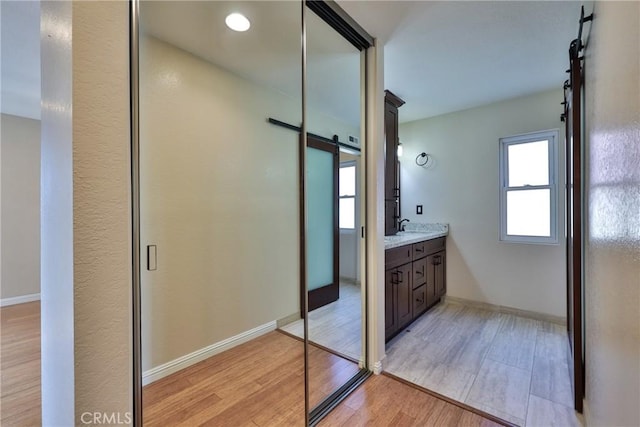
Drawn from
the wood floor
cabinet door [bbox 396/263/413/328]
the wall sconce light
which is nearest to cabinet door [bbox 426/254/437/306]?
cabinet door [bbox 396/263/413/328]

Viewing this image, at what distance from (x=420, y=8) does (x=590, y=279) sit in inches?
74.2

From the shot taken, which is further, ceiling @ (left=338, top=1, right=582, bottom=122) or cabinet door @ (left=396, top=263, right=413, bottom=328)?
cabinet door @ (left=396, top=263, right=413, bottom=328)

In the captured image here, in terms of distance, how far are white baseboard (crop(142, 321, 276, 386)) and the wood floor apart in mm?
37

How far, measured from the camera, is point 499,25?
1.89 meters

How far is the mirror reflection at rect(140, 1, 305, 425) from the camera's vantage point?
62.1 inches

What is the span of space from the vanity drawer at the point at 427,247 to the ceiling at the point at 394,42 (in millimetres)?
1712

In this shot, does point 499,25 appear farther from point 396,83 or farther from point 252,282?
point 252,282

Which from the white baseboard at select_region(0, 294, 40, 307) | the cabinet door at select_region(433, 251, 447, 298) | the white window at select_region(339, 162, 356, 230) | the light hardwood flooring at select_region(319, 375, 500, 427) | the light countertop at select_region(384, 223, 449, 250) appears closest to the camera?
the light hardwood flooring at select_region(319, 375, 500, 427)

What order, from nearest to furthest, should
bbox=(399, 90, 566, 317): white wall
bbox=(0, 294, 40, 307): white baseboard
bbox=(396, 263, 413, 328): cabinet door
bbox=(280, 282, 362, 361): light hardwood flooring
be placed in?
bbox=(280, 282, 362, 361): light hardwood flooring < bbox=(396, 263, 413, 328): cabinet door < bbox=(399, 90, 566, 317): white wall < bbox=(0, 294, 40, 307): white baseboard

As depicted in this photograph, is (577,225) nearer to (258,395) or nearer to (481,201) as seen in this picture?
(481,201)

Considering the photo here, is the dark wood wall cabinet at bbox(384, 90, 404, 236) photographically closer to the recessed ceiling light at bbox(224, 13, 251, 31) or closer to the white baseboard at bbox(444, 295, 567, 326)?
the white baseboard at bbox(444, 295, 567, 326)

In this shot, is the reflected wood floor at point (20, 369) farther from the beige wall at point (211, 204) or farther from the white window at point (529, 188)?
the white window at point (529, 188)

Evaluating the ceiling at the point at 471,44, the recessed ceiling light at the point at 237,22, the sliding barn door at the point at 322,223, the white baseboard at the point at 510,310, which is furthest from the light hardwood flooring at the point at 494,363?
the recessed ceiling light at the point at 237,22

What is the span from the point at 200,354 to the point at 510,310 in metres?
3.35
